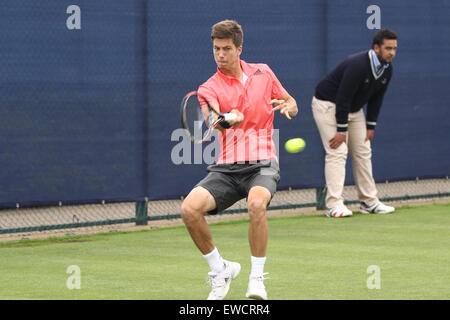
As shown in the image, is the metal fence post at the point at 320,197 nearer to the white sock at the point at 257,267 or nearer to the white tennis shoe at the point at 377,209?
the white tennis shoe at the point at 377,209

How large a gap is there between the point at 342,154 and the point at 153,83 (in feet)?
7.04

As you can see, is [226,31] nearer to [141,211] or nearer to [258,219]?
[258,219]

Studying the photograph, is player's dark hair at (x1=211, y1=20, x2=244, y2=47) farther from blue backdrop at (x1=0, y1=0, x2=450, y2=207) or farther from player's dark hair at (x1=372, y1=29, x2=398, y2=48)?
player's dark hair at (x1=372, y1=29, x2=398, y2=48)

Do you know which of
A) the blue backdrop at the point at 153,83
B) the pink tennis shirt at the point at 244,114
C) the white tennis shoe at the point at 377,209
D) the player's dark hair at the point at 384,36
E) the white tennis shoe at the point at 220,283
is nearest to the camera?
the white tennis shoe at the point at 220,283

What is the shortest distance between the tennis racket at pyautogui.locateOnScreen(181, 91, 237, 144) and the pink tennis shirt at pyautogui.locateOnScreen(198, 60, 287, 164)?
88 millimetres

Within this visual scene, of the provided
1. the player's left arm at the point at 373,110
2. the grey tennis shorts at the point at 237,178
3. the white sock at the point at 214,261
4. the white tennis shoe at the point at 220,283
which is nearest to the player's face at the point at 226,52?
the grey tennis shorts at the point at 237,178

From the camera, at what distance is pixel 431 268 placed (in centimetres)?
765

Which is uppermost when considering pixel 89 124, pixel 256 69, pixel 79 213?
pixel 256 69

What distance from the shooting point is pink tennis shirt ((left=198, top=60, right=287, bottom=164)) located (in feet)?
22.0

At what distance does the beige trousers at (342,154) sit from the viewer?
10961mm

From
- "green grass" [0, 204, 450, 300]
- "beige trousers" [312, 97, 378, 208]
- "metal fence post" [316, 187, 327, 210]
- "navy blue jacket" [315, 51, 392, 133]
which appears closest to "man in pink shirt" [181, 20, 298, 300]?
"green grass" [0, 204, 450, 300]

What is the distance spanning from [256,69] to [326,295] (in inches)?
61.2
